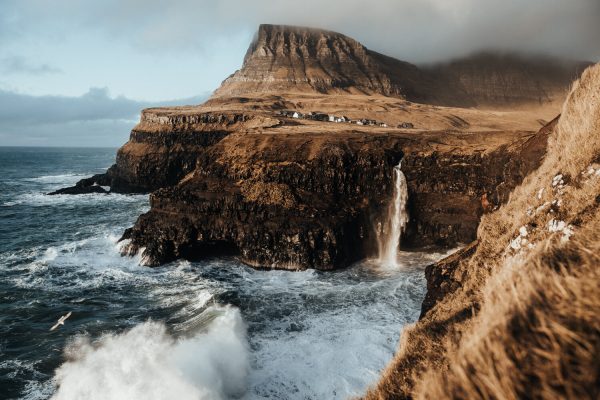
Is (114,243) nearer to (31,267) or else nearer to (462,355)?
(31,267)

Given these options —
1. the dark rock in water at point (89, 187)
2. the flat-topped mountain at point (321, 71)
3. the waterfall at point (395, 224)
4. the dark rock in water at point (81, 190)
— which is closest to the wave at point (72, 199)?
the dark rock in water at point (81, 190)

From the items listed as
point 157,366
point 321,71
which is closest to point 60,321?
point 157,366

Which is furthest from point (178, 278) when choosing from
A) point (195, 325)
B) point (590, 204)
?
point (590, 204)

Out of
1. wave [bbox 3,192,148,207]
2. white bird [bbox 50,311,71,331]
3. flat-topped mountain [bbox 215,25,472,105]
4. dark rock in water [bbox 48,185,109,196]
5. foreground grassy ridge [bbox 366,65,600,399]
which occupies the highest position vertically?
flat-topped mountain [bbox 215,25,472,105]

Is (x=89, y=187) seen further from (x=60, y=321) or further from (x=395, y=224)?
(x=395, y=224)

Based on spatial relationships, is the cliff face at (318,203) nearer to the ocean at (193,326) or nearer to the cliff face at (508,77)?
the ocean at (193,326)

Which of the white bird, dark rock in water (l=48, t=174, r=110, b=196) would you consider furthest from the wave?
the white bird

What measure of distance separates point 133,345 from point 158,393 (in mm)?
4291

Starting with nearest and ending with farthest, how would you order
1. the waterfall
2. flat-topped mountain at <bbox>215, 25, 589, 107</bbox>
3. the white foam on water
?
the white foam on water < the waterfall < flat-topped mountain at <bbox>215, 25, 589, 107</bbox>

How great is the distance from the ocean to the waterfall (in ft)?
4.28

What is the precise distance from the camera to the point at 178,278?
2742cm

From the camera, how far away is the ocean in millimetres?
15233

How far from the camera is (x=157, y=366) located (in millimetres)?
15953

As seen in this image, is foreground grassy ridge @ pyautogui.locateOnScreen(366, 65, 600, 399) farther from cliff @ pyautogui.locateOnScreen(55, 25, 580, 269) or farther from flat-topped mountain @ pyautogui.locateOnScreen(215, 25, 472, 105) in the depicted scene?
flat-topped mountain @ pyautogui.locateOnScreen(215, 25, 472, 105)
